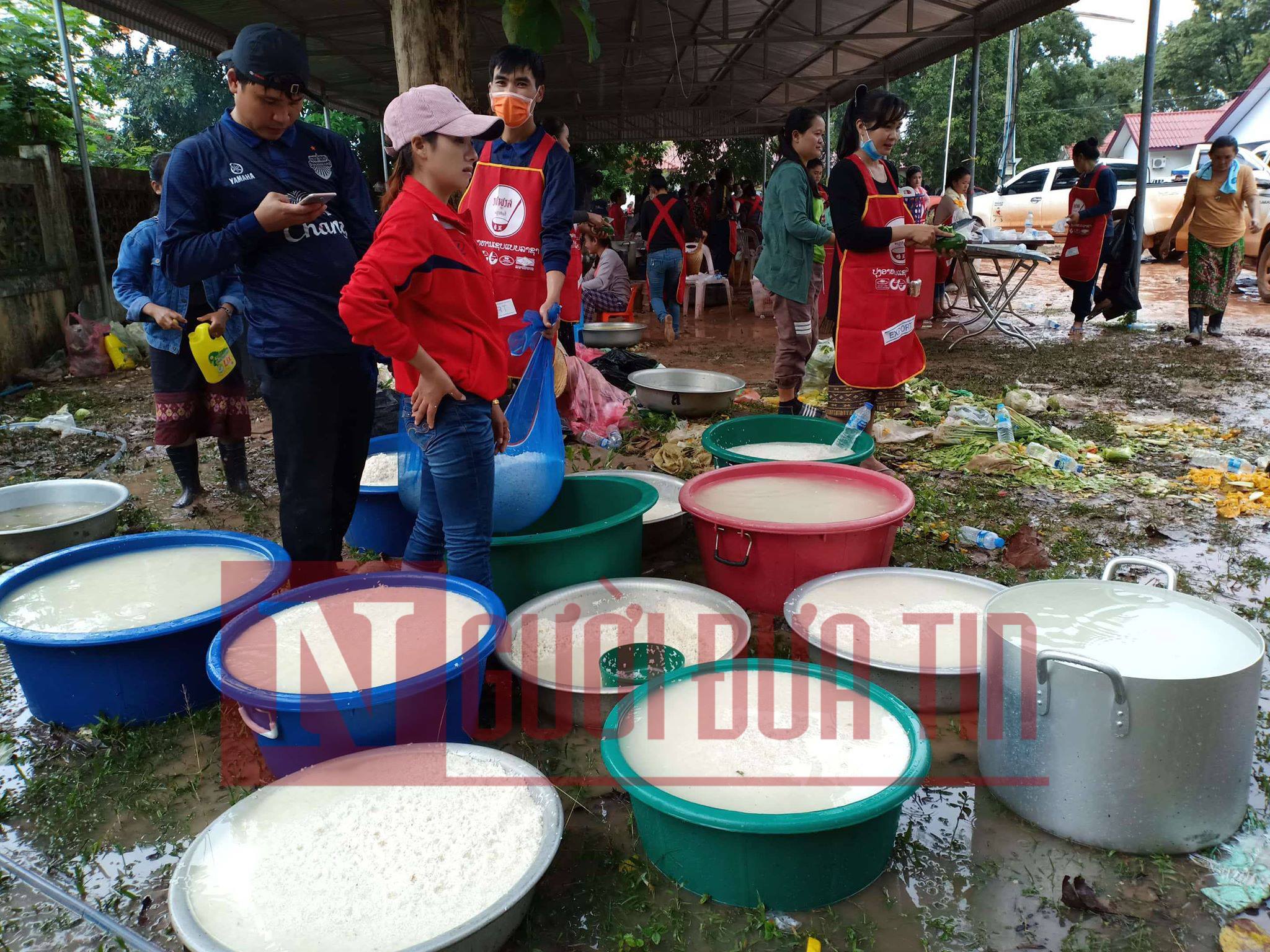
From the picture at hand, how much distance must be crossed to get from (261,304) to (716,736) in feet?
5.80

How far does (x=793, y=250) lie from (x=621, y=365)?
1971 mm

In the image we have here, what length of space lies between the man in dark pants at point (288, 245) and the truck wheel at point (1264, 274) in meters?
11.5

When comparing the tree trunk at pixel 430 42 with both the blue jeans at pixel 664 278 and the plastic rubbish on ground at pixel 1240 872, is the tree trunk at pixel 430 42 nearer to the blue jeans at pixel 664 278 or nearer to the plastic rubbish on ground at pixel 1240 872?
the plastic rubbish on ground at pixel 1240 872

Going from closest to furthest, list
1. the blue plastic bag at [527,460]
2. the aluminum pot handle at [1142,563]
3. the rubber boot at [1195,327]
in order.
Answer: the aluminum pot handle at [1142,563], the blue plastic bag at [527,460], the rubber boot at [1195,327]

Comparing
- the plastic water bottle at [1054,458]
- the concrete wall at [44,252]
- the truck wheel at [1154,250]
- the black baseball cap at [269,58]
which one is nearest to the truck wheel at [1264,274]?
the truck wheel at [1154,250]

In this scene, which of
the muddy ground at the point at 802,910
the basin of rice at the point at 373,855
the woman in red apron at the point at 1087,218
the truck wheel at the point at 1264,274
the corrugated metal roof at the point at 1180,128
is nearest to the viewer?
the basin of rice at the point at 373,855

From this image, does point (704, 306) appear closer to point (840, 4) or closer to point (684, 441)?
point (840, 4)

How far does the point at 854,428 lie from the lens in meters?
3.70

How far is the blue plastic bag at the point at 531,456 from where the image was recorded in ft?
9.42

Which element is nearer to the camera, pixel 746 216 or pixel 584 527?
pixel 584 527

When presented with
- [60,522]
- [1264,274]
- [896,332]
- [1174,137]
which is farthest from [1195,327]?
[1174,137]

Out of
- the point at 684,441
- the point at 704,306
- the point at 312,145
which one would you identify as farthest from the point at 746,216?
the point at 312,145

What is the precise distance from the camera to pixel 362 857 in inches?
66.2

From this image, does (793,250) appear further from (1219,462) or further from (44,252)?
(44,252)
